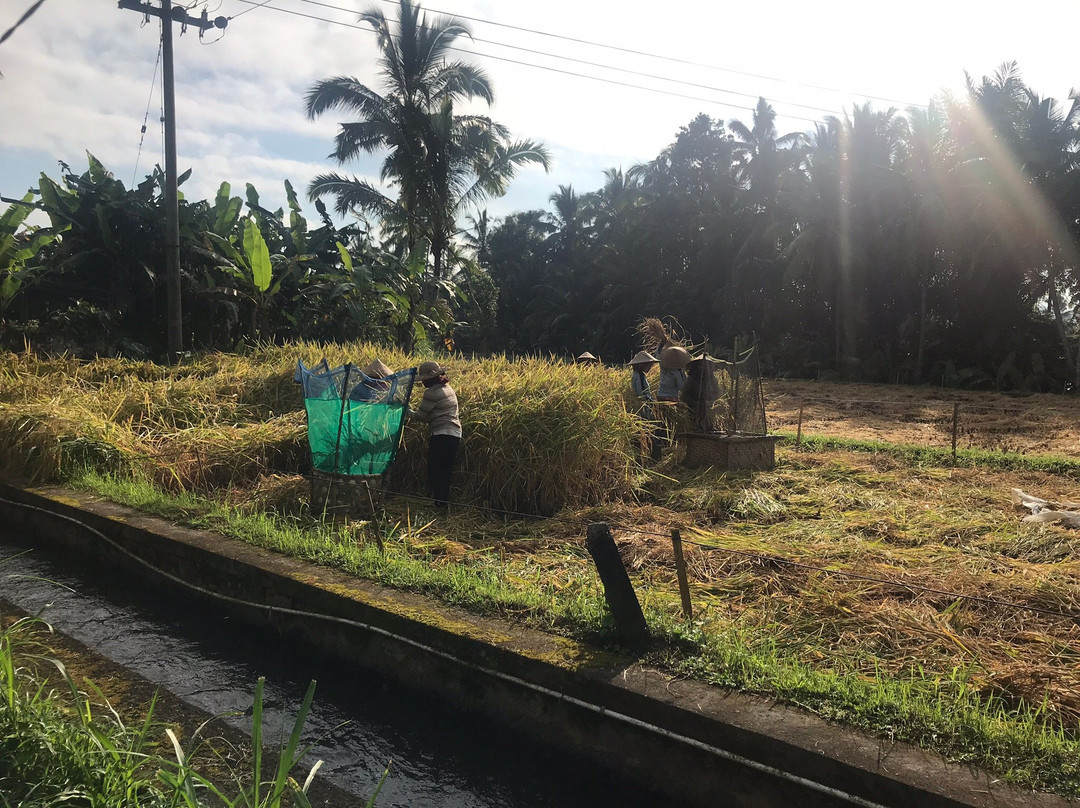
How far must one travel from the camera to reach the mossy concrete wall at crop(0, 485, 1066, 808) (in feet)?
8.38

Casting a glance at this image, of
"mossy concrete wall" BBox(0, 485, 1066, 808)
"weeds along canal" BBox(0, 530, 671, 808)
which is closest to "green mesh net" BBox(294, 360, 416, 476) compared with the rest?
"mossy concrete wall" BBox(0, 485, 1066, 808)

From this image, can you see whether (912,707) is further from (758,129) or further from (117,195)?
(758,129)

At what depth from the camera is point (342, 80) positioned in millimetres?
21578

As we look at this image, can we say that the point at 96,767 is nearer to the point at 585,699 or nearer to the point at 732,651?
the point at 585,699

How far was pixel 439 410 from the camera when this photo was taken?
6.73 metres

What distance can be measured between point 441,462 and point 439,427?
0.28 m

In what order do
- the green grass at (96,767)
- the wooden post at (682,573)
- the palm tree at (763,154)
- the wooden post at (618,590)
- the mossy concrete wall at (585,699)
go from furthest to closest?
the palm tree at (763,154)
the wooden post at (682,573)
the wooden post at (618,590)
the mossy concrete wall at (585,699)
the green grass at (96,767)

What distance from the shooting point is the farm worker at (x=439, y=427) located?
6711 mm

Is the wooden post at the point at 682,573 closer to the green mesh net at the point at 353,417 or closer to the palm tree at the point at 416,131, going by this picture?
the green mesh net at the point at 353,417

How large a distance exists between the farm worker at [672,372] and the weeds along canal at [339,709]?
568cm

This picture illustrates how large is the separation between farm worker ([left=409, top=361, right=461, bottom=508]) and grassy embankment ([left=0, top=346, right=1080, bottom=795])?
1.02 ft

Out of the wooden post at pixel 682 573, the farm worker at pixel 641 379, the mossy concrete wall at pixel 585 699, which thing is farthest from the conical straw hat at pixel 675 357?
the wooden post at pixel 682 573

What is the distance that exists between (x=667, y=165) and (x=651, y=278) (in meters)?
4.94

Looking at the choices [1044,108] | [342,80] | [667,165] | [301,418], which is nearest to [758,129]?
[667,165]
